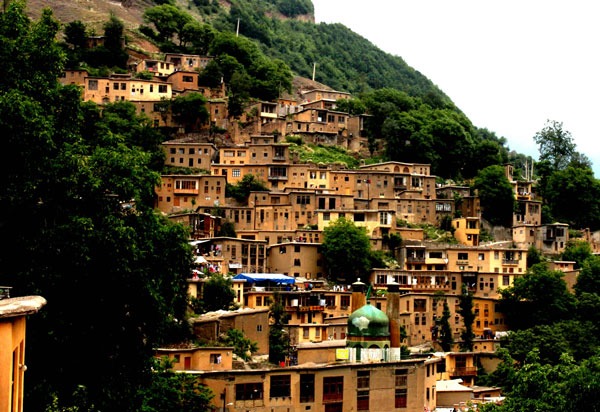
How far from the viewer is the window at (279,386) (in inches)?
1880

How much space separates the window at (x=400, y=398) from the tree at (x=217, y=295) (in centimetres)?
1595

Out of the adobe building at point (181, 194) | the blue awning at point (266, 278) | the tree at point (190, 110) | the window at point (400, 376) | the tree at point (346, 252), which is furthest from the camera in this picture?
the tree at point (190, 110)

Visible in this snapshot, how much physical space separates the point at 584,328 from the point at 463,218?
17.5 meters

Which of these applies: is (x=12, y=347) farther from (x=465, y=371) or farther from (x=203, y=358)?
(x=465, y=371)

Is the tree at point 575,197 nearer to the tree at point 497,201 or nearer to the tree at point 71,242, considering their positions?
the tree at point 497,201

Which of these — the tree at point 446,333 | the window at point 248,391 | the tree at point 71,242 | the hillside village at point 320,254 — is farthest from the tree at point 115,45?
the tree at point 71,242

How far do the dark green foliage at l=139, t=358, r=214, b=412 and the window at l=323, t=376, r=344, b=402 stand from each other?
655 cm

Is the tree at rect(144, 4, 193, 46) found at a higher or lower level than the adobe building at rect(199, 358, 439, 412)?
higher

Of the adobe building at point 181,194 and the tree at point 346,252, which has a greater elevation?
the adobe building at point 181,194

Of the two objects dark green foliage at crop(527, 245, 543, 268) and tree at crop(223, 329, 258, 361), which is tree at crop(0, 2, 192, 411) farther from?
dark green foliage at crop(527, 245, 543, 268)

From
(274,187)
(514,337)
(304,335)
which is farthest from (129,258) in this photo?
(274,187)

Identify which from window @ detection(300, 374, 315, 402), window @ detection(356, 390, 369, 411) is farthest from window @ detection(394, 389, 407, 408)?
window @ detection(300, 374, 315, 402)

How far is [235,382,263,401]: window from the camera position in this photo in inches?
1841

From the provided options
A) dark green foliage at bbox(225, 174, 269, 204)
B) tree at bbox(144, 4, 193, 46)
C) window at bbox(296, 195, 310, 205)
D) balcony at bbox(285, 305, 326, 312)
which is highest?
tree at bbox(144, 4, 193, 46)
